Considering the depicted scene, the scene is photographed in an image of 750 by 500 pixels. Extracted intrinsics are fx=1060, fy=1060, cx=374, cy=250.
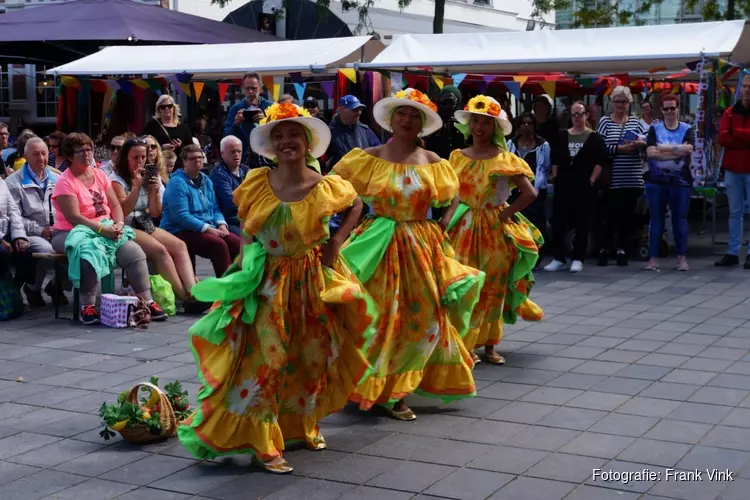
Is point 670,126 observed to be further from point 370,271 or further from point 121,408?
point 121,408

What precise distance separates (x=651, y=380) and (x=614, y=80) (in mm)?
8435

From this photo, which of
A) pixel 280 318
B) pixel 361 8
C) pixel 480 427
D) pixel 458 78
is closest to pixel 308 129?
pixel 280 318

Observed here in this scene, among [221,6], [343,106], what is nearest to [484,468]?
[343,106]

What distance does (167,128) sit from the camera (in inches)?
488

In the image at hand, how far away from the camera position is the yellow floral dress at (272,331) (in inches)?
205

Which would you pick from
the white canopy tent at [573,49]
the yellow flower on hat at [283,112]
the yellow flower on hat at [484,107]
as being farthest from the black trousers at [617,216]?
the yellow flower on hat at [283,112]

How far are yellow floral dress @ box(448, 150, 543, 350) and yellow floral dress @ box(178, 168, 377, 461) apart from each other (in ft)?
7.07

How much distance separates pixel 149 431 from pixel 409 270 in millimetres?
1783

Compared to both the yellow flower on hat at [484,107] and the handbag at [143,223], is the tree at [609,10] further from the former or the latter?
the yellow flower on hat at [484,107]

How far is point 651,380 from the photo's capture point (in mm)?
6988

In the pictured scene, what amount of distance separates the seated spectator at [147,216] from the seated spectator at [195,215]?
0.64 ft

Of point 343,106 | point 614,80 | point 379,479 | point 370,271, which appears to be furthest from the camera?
point 614,80

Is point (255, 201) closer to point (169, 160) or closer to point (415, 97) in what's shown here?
point (415, 97)

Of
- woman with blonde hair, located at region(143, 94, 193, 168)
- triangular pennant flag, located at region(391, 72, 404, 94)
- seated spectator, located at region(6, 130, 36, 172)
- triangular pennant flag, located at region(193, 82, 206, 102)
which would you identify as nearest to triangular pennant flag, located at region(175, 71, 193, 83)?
triangular pennant flag, located at region(193, 82, 206, 102)
